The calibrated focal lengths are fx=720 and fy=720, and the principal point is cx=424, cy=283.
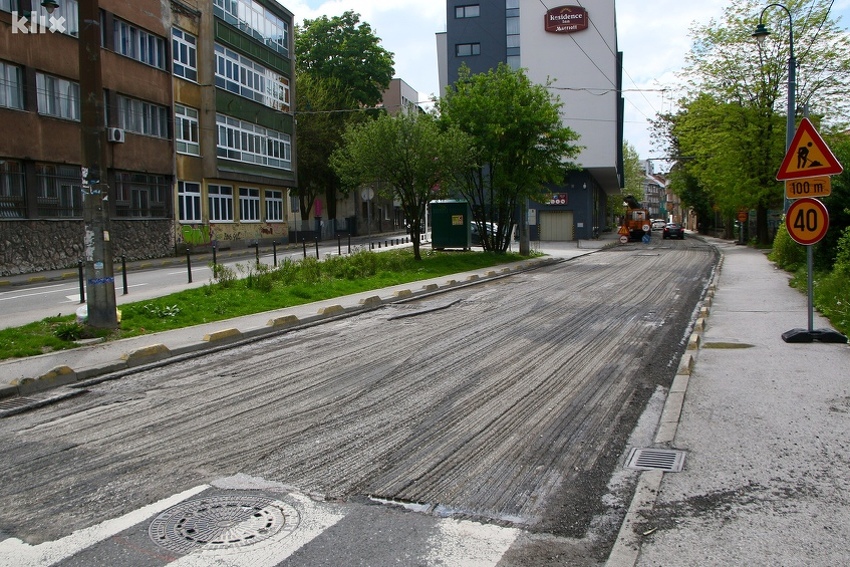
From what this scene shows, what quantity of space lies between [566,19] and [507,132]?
2673 cm

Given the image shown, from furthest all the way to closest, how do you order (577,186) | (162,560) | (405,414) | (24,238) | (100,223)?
(577,186) → (24,238) → (100,223) → (405,414) → (162,560)

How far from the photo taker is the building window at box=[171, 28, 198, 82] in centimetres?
3403

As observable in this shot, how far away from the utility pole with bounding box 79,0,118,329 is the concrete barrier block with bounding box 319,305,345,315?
165 inches

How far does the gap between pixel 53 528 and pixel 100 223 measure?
24.3 feet

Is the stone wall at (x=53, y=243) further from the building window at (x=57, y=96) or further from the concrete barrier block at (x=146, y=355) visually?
the concrete barrier block at (x=146, y=355)

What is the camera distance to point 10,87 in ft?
78.8

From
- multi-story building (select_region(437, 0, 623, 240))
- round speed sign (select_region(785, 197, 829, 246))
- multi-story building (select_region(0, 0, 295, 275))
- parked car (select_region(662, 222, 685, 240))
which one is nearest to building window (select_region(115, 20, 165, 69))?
multi-story building (select_region(0, 0, 295, 275))

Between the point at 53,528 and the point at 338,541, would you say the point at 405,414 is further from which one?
the point at 53,528

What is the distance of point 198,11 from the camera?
35500 mm

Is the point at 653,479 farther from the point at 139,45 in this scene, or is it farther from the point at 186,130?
the point at 186,130

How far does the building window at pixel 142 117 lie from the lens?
30.4 m

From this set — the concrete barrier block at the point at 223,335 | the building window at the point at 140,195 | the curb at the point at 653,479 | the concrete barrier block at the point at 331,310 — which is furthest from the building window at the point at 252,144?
the curb at the point at 653,479

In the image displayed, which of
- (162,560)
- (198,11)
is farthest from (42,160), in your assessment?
(162,560)

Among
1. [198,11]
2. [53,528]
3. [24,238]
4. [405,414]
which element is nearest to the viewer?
[53,528]
